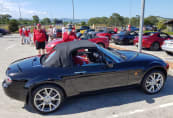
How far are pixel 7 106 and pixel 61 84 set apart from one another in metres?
1.42

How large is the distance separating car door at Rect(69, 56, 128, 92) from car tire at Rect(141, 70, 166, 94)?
1.98ft

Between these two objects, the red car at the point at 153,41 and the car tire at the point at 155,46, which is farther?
the car tire at the point at 155,46

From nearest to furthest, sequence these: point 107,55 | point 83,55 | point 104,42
Answer: point 107,55, point 83,55, point 104,42

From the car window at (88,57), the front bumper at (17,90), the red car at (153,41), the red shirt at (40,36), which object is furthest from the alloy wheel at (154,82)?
the red car at (153,41)

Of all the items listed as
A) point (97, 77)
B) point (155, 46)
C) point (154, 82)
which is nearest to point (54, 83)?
point (97, 77)

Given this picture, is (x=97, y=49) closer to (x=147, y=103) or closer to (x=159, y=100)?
(x=147, y=103)

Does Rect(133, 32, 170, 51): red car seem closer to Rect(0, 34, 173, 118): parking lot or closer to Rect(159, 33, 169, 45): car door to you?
Rect(159, 33, 169, 45): car door

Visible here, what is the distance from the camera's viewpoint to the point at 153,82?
3914 mm

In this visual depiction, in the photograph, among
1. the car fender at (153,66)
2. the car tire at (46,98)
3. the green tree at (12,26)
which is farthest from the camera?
the green tree at (12,26)

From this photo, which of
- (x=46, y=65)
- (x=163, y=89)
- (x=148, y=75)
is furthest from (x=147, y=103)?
(x=46, y=65)

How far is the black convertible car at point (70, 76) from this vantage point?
9.89 ft

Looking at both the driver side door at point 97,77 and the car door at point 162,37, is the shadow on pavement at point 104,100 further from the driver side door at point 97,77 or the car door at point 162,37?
the car door at point 162,37

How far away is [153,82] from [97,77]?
1575 millimetres

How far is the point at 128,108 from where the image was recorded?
3328 mm
